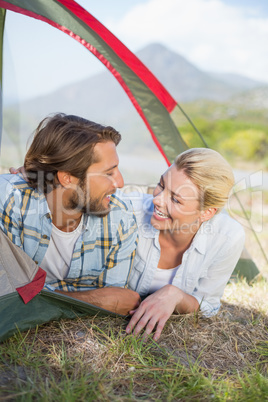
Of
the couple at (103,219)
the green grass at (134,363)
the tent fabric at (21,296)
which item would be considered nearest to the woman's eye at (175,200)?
the couple at (103,219)

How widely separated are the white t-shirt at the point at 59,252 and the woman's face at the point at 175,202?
436 mm

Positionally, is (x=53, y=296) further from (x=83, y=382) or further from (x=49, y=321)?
(x=83, y=382)

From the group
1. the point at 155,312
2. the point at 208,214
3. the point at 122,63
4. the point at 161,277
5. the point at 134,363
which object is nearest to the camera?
the point at 134,363

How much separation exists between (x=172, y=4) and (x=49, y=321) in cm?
5606

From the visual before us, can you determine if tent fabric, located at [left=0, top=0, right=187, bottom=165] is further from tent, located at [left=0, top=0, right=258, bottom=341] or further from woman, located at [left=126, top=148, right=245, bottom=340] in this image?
woman, located at [left=126, top=148, right=245, bottom=340]


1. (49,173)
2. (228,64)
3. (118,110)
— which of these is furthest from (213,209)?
(228,64)

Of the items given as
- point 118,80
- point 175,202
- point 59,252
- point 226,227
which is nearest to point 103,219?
point 59,252

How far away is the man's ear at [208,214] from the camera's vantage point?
7.07 feet

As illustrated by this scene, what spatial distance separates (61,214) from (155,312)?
698 millimetres

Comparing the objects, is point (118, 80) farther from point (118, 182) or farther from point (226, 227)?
point (226, 227)

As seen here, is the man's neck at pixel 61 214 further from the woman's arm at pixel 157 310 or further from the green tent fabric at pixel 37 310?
the woman's arm at pixel 157 310

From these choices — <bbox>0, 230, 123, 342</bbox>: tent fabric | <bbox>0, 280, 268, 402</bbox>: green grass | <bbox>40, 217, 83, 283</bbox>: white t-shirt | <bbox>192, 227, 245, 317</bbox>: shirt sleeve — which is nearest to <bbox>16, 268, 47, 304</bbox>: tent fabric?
<bbox>0, 230, 123, 342</bbox>: tent fabric

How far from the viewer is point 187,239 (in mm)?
2262

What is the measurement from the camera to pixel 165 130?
2.84 meters
